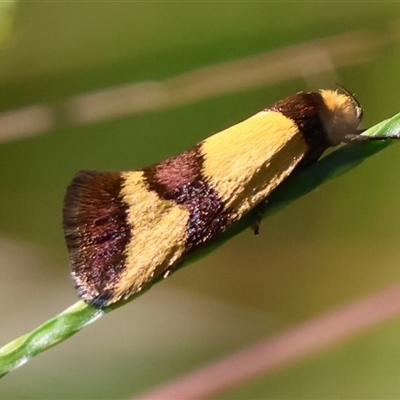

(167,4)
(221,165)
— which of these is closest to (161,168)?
(221,165)

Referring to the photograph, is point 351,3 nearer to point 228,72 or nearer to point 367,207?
point 228,72

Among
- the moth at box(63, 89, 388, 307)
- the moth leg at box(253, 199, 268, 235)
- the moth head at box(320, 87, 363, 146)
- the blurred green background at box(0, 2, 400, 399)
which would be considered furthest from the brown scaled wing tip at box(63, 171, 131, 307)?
the blurred green background at box(0, 2, 400, 399)

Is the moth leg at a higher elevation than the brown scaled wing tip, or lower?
lower

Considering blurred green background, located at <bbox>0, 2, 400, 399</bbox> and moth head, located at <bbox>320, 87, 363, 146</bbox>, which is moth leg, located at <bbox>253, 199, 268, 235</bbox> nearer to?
moth head, located at <bbox>320, 87, 363, 146</bbox>

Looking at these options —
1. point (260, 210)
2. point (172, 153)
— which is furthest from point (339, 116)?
point (172, 153)

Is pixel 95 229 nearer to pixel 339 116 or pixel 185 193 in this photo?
pixel 185 193

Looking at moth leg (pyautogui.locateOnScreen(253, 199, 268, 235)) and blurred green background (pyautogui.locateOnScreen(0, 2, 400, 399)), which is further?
blurred green background (pyautogui.locateOnScreen(0, 2, 400, 399))

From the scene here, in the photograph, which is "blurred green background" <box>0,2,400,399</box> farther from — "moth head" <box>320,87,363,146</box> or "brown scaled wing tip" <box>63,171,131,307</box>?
"brown scaled wing tip" <box>63,171,131,307</box>
